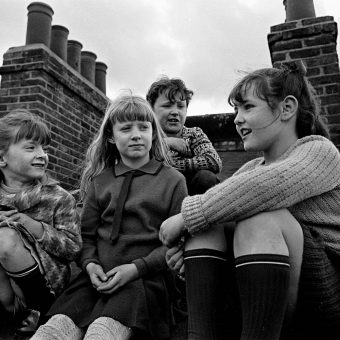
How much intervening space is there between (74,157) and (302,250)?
12.5ft

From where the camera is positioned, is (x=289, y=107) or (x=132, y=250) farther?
(x=132, y=250)

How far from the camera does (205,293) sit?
1.22 meters

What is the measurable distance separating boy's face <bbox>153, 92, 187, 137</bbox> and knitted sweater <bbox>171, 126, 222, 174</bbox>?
0.08m

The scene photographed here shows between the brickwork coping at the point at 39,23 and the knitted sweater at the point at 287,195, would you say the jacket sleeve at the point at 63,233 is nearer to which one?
the knitted sweater at the point at 287,195

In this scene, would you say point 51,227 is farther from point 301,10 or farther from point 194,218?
point 301,10

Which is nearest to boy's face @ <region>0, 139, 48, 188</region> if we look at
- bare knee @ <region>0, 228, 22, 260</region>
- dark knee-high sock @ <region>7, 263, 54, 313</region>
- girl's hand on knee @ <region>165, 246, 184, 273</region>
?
bare knee @ <region>0, 228, 22, 260</region>

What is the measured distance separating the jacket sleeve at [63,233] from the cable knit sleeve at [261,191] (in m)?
0.71

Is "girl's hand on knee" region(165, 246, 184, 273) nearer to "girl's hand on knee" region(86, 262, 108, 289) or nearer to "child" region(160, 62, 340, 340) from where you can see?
"child" region(160, 62, 340, 340)

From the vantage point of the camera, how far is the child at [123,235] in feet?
5.03

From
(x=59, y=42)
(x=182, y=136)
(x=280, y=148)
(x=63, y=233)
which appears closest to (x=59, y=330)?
(x=63, y=233)

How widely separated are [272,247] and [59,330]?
2.75 feet

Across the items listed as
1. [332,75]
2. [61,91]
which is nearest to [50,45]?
[61,91]

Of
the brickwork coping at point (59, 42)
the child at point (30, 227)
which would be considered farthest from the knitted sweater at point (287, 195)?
the brickwork coping at point (59, 42)

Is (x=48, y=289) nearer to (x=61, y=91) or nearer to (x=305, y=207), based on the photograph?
(x=305, y=207)
